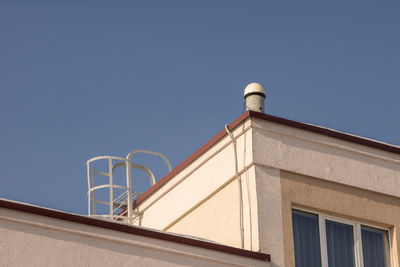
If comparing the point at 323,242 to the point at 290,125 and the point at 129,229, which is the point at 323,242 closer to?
the point at 290,125

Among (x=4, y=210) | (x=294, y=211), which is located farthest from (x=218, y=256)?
(x=4, y=210)

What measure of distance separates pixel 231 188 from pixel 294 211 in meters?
1.37

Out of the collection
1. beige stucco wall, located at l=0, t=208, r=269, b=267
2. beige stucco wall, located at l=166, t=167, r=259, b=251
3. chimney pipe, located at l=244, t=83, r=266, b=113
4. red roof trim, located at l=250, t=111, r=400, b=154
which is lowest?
beige stucco wall, located at l=0, t=208, r=269, b=267

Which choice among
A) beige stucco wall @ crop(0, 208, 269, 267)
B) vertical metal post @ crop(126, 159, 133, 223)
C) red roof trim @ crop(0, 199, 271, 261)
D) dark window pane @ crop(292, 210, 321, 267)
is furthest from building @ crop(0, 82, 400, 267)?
vertical metal post @ crop(126, 159, 133, 223)

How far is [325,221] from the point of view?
20125mm

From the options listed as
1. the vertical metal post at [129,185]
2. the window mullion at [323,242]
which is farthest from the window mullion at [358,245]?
the vertical metal post at [129,185]

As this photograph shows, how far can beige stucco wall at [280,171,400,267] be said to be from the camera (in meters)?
19.9

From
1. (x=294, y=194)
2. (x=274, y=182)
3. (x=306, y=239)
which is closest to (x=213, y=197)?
(x=274, y=182)

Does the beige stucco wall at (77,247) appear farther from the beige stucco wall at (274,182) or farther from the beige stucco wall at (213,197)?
the beige stucco wall at (213,197)

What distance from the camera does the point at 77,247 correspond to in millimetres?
17078

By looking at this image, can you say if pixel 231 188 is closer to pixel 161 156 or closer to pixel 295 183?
pixel 295 183

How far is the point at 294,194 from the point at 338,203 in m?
0.96

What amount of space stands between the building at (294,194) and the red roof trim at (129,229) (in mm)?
247

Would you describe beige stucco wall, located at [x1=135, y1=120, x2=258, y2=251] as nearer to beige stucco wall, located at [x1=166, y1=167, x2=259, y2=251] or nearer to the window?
beige stucco wall, located at [x1=166, y1=167, x2=259, y2=251]
